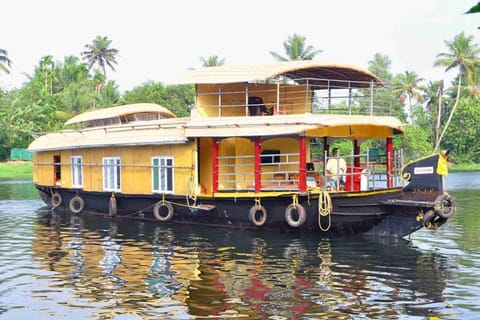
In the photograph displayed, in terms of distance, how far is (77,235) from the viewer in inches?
640

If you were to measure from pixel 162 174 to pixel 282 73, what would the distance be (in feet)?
14.1

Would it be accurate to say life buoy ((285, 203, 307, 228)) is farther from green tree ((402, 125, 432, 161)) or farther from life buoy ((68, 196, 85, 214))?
green tree ((402, 125, 432, 161))

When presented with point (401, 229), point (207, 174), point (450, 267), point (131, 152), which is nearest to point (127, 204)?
point (131, 152)

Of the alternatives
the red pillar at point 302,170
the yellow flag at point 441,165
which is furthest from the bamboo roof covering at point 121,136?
the yellow flag at point 441,165

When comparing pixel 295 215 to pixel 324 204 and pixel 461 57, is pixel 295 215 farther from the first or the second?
pixel 461 57

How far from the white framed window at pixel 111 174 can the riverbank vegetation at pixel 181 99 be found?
30.9 m

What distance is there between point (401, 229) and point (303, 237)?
7.20ft

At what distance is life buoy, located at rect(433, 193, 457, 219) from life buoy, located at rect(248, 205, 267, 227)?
3819 millimetres

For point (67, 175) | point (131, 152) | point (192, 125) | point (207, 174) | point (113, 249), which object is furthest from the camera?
point (67, 175)

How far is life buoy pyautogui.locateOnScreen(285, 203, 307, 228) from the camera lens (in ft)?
47.0

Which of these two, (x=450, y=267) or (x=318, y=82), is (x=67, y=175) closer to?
(x=318, y=82)

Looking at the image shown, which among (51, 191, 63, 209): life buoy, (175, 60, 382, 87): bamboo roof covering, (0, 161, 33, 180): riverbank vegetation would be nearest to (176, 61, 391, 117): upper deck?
(175, 60, 382, 87): bamboo roof covering

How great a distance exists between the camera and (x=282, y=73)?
1530 centimetres

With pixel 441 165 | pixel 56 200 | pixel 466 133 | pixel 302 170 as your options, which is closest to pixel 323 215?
pixel 302 170
